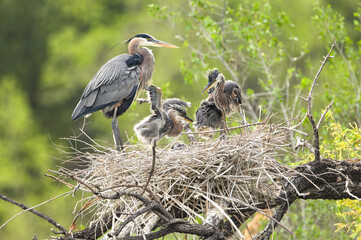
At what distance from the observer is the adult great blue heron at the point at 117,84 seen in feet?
20.6

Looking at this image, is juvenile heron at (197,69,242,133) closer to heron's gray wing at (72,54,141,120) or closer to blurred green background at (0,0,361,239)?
heron's gray wing at (72,54,141,120)

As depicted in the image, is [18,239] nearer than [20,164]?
Yes

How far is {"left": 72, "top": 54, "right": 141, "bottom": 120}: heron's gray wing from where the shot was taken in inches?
247

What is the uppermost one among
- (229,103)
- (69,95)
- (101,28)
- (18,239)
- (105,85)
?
(101,28)

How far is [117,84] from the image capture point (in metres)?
6.31

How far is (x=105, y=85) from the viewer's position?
249 inches

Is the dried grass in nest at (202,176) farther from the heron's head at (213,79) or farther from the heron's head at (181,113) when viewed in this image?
the heron's head at (181,113)

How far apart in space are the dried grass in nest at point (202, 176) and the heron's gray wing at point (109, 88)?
1.84m

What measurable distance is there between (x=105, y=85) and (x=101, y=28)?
14.0 meters

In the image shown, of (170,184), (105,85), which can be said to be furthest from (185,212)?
(105,85)

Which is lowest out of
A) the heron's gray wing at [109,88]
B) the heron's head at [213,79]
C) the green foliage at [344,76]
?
the green foliage at [344,76]

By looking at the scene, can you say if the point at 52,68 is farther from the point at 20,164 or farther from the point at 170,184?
the point at 170,184

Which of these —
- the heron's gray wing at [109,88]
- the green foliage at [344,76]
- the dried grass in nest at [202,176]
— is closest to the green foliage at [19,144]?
the green foliage at [344,76]

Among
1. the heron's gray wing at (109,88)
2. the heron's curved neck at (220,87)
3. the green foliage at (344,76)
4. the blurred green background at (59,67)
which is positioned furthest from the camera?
the blurred green background at (59,67)
